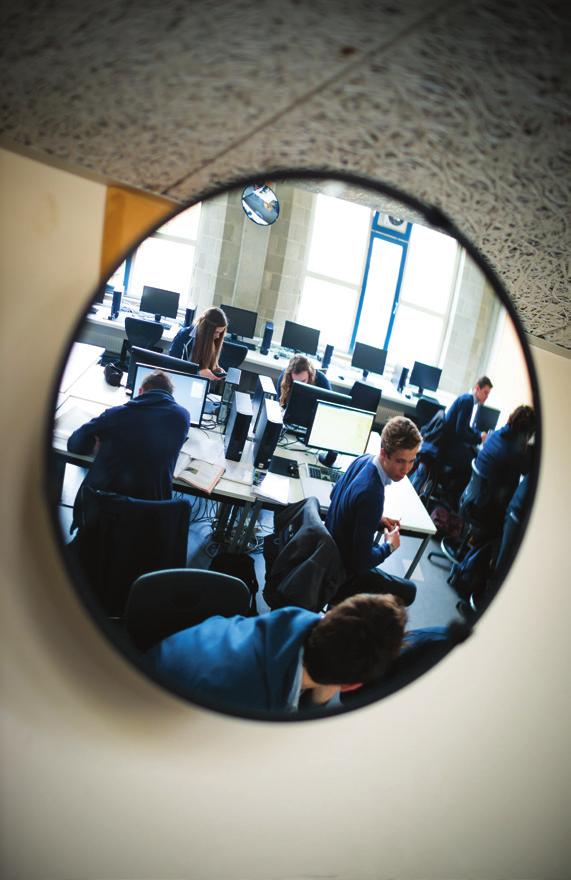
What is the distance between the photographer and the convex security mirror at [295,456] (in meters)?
0.81

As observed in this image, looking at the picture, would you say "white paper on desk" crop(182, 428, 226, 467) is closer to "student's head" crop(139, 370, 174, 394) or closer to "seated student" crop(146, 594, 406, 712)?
"student's head" crop(139, 370, 174, 394)

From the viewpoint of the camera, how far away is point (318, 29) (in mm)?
412

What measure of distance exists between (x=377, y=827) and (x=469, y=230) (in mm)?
1052

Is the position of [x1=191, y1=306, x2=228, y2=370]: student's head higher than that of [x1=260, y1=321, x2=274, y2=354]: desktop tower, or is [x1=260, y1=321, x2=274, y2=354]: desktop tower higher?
[x1=260, y1=321, x2=274, y2=354]: desktop tower

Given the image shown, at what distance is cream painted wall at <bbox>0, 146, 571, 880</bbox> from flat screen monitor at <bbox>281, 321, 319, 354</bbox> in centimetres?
553

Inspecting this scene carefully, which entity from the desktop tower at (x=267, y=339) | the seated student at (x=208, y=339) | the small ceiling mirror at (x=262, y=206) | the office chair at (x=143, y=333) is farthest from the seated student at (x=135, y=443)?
the desktop tower at (x=267, y=339)

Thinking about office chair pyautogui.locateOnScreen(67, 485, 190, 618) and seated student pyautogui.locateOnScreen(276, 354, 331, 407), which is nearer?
office chair pyautogui.locateOnScreen(67, 485, 190, 618)

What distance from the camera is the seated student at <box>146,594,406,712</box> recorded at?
2.86 ft

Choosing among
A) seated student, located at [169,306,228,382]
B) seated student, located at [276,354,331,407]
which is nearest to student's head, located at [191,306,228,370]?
seated student, located at [169,306,228,382]

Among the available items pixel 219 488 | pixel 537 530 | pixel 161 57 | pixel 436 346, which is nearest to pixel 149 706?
pixel 537 530

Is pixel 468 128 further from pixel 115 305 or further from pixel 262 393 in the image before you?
pixel 115 305

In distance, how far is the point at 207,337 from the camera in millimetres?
3363

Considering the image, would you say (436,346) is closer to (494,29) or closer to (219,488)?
(219,488)

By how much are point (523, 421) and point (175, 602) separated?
3.30ft
